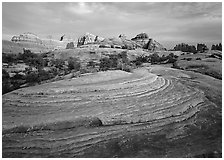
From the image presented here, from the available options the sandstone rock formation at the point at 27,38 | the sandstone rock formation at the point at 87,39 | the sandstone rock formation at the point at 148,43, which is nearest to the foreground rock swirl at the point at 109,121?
the sandstone rock formation at the point at 148,43

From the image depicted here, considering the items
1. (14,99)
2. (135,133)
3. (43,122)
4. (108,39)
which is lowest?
(135,133)

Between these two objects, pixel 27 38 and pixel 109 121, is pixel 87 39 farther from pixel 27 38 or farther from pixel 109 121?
pixel 109 121

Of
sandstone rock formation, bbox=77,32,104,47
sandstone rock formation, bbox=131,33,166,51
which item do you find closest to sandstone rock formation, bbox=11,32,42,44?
sandstone rock formation, bbox=77,32,104,47

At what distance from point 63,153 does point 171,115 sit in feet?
10.3

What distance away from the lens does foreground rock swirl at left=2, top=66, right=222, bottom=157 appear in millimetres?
4266

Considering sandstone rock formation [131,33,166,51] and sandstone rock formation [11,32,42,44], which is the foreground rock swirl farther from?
sandstone rock formation [11,32,42,44]

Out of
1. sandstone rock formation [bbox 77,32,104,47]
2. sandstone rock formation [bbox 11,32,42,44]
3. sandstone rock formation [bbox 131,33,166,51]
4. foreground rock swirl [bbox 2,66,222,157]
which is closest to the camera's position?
foreground rock swirl [bbox 2,66,222,157]

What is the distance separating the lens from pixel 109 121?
4.93m

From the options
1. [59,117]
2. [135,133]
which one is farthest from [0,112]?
[135,133]

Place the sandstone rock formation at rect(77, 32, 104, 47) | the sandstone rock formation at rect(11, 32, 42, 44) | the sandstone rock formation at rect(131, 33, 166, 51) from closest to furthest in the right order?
the sandstone rock formation at rect(131, 33, 166, 51) < the sandstone rock formation at rect(11, 32, 42, 44) < the sandstone rock formation at rect(77, 32, 104, 47)

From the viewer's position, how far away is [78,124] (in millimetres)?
4863

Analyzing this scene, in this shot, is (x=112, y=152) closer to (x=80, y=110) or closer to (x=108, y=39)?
(x=80, y=110)

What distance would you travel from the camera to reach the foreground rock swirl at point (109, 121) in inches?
168

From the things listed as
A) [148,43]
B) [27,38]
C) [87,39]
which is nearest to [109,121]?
[148,43]
